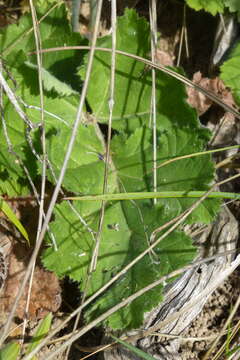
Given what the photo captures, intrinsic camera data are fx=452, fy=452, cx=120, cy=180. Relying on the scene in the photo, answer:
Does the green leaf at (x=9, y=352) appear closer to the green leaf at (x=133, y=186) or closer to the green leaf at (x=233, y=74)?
the green leaf at (x=133, y=186)

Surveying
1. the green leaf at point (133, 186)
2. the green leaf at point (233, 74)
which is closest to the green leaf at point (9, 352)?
the green leaf at point (133, 186)

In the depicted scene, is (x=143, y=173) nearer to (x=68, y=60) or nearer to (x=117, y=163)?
(x=117, y=163)

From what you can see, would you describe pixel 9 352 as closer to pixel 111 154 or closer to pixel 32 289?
pixel 32 289

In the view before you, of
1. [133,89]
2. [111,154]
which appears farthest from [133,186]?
[133,89]

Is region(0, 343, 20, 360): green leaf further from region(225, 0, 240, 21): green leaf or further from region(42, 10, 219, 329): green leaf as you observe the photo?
region(225, 0, 240, 21): green leaf

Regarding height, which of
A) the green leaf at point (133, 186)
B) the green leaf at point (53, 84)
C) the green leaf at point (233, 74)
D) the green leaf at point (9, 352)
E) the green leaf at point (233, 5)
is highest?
the green leaf at point (233, 5)

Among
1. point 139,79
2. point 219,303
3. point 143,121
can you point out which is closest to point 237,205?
point 219,303

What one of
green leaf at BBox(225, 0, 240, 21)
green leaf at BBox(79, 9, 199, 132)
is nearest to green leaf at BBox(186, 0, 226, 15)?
green leaf at BBox(225, 0, 240, 21)
